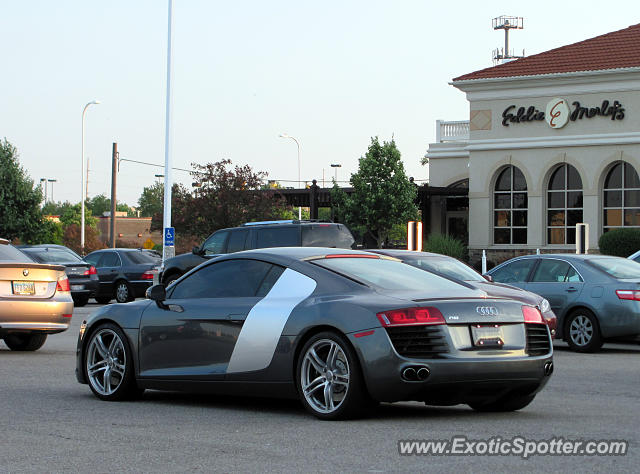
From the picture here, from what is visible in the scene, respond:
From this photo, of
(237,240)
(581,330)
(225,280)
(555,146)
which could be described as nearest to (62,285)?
(225,280)

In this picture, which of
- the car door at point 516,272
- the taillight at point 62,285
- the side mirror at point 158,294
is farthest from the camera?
the car door at point 516,272

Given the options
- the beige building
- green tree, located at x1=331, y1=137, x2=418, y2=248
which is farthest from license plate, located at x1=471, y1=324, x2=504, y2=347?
green tree, located at x1=331, y1=137, x2=418, y2=248

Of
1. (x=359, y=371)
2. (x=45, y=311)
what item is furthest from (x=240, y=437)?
(x=45, y=311)

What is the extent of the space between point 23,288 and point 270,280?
692 cm

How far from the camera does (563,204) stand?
44.6 metres

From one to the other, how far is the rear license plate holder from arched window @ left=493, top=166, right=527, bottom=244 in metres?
32.7

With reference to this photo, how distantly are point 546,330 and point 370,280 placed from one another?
146 cm

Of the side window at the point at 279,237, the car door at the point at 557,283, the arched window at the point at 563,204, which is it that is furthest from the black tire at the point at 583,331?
the arched window at the point at 563,204

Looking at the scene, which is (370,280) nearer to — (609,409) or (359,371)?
(359,371)

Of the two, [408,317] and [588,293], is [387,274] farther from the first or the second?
[588,293]

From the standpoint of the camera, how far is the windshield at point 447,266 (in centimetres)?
1506

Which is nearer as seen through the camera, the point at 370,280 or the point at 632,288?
the point at 370,280

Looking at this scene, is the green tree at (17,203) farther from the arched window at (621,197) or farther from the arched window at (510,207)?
the arched window at (621,197)

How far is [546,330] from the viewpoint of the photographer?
8.77 m
